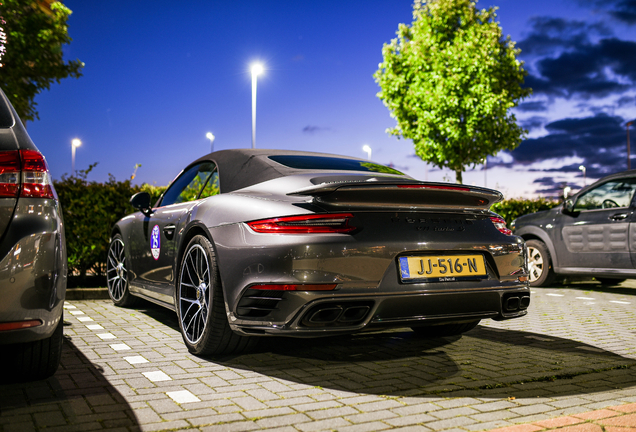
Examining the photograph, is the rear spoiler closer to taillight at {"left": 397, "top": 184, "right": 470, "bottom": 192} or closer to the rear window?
taillight at {"left": 397, "top": 184, "right": 470, "bottom": 192}

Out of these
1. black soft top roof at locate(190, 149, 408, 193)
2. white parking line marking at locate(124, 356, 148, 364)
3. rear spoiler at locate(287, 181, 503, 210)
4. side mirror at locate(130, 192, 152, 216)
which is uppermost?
black soft top roof at locate(190, 149, 408, 193)

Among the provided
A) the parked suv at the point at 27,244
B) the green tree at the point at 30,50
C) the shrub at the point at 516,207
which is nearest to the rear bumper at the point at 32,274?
the parked suv at the point at 27,244

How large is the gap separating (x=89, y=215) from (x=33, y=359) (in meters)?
4.99

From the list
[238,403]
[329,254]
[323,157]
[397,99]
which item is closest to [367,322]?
[329,254]

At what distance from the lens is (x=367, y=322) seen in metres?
3.21

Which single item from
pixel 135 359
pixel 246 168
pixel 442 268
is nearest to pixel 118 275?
pixel 135 359

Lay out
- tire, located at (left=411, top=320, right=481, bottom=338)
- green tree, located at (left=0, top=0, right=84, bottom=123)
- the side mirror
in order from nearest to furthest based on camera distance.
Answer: tire, located at (left=411, top=320, right=481, bottom=338) → the side mirror → green tree, located at (left=0, top=0, right=84, bottom=123)

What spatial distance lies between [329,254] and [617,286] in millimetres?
8245

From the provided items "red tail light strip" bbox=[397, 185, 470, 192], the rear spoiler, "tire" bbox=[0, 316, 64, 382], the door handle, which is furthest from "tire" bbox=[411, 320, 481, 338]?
the door handle

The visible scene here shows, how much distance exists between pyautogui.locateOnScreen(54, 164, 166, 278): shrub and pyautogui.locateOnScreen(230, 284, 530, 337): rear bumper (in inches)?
198

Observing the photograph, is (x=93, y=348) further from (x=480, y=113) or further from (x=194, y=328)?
(x=480, y=113)

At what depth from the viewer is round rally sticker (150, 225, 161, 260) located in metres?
4.94

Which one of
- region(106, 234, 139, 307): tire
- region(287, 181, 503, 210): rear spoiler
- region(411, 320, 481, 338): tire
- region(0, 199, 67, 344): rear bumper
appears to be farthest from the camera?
region(106, 234, 139, 307): tire

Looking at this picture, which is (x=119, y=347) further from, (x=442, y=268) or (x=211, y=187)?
(x=442, y=268)
